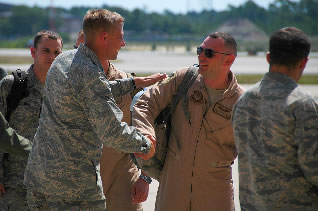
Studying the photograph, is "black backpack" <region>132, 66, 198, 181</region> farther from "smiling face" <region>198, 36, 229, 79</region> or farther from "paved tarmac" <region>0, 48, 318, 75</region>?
"paved tarmac" <region>0, 48, 318, 75</region>

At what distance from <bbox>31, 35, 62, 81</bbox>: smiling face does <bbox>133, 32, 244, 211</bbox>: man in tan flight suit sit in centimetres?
110

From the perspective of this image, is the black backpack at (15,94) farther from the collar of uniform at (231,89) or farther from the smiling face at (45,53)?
the collar of uniform at (231,89)

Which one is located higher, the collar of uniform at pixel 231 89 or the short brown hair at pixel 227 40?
the short brown hair at pixel 227 40

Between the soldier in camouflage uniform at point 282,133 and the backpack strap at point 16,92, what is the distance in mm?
2321

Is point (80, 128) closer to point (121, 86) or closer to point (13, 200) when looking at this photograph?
point (121, 86)

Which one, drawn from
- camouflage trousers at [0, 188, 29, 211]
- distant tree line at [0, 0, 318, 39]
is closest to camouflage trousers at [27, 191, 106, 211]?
camouflage trousers at [0, 188, 29, 211]

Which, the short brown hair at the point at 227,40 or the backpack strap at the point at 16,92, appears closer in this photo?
the short brown hair at the point at 227,40

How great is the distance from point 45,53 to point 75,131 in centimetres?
173

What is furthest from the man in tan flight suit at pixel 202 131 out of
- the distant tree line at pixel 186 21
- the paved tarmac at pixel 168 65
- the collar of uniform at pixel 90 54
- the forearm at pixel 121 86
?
the distant tree line at pixel 186 21

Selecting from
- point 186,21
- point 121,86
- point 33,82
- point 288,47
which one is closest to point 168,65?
point 33,82

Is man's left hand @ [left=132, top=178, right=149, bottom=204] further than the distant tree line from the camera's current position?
No

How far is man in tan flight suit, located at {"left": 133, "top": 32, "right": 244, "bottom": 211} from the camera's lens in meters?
4.40

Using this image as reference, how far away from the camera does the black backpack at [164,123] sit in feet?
14.8

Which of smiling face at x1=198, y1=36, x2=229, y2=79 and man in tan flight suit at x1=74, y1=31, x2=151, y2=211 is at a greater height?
smiling face at x1=198, y1=36, x2=229, y2=79
